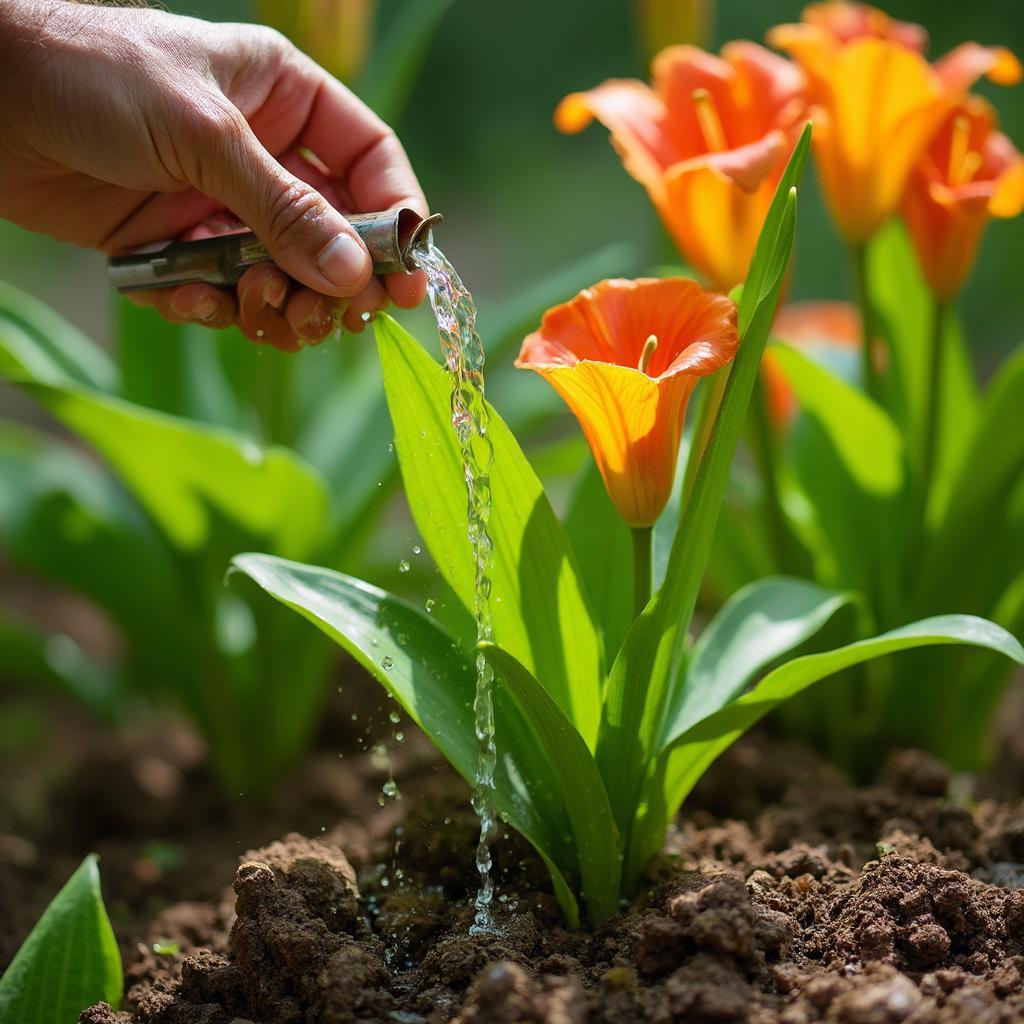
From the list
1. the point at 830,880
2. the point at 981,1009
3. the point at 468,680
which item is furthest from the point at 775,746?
the point at 981,1009

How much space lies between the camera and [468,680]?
4.44 feet

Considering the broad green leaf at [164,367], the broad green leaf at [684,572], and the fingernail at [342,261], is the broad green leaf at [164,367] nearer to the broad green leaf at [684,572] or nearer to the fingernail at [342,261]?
the fingernail at [342,261]

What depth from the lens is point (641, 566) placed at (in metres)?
1.27

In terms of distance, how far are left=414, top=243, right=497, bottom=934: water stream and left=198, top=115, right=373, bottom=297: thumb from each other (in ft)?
0.28

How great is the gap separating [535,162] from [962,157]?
10.5ft

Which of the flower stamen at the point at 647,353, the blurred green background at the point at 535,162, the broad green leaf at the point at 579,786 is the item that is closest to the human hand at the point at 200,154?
the flower stamen at the point at 647,353

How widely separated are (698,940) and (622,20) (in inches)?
177

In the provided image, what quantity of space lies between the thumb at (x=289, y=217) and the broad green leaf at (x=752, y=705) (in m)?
0.59

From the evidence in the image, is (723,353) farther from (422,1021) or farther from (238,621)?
(238,621)

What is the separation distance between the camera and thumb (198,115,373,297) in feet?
4.07

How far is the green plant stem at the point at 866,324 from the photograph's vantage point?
1707mm

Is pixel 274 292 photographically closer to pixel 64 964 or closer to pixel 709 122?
pixel 709 122

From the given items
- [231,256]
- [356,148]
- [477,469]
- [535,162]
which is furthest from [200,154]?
[535,162]

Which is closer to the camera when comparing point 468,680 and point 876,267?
point 468,680
